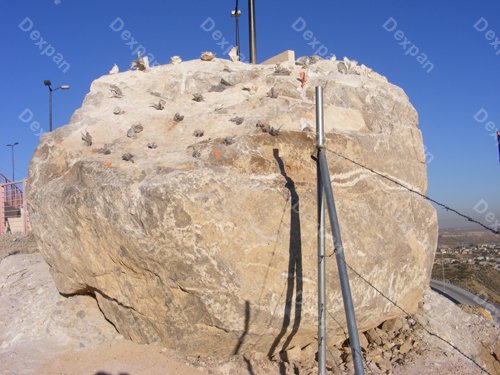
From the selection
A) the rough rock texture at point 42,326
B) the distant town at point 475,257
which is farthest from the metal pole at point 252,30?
the distant town at point 475,257

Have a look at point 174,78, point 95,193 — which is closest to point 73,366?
point 95,193

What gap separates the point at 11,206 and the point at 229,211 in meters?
13.6

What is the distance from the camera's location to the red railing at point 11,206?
48.7ft

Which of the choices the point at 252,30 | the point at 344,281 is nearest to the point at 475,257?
the point at 252,30

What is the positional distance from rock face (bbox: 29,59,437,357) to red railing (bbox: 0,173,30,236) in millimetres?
9793

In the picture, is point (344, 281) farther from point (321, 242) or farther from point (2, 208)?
point (2, 208)

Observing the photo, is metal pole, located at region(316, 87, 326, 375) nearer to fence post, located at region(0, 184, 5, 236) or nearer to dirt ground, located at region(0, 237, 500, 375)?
dirt ground, located at region(0, 237, 500, 375)

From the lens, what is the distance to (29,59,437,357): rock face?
4.71m

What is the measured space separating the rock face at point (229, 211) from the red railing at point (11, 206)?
9793 millimetres

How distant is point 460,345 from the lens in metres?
6.53

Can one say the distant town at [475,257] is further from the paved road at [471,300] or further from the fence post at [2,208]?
the fence post at [2,208]

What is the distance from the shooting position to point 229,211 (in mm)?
4723

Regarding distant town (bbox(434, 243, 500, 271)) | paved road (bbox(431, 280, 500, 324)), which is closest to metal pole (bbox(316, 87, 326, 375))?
paved road (bbox(431, 280, 500, 324))

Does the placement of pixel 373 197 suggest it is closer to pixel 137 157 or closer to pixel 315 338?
pixel 315 338
